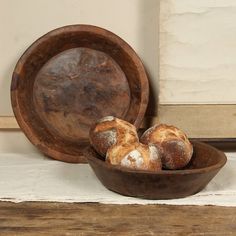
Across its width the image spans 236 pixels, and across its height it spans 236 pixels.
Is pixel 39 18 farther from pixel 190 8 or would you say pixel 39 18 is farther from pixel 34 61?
pixel 190 8

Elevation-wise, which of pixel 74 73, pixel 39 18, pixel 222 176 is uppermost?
pixel 39 18

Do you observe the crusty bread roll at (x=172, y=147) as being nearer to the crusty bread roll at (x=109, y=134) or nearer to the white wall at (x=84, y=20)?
the crusty bread roll at (x=109, y=134)

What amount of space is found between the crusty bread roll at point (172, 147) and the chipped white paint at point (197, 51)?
0.20m

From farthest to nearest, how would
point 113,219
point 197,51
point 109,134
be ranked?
point 197,51, point 109,134, point 113,219

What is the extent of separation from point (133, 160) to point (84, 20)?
42 centimetres

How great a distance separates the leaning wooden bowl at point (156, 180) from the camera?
2.23 feet

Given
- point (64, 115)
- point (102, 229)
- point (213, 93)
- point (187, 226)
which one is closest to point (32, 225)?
point (102, 229)

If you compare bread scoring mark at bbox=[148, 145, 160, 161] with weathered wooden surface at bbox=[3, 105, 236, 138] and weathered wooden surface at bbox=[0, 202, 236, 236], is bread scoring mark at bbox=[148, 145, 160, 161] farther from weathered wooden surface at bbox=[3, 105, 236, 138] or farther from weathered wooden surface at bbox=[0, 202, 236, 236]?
weathered wooden surface at bbox=[3, 105, 236, 138]

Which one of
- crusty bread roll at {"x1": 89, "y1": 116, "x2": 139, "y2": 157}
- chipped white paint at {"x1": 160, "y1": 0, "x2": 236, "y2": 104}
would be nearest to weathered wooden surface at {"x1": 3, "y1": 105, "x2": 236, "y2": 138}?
chipped white paint at {"x1": 160, "y1": 0, "x2": 236, "y2": 104}

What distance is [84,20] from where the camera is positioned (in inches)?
39.2

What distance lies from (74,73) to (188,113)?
0.26 meters

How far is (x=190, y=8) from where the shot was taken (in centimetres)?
92

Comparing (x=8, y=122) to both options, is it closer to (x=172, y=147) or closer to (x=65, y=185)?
(x=65, y=185)

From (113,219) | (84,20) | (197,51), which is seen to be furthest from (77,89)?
(113,219)
